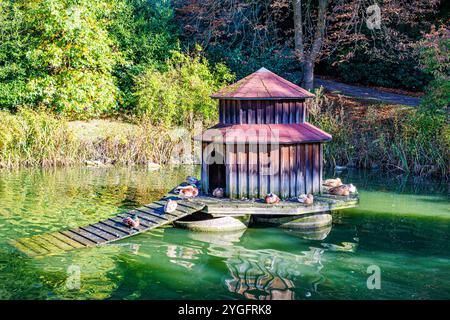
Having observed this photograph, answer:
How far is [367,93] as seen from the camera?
30156 mm

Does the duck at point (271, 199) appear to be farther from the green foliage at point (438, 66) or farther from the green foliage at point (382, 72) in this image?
the green foliage at point (382, 72)

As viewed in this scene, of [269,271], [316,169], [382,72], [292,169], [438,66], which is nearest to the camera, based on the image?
[269,271]

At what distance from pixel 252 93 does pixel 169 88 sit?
12.1 meters

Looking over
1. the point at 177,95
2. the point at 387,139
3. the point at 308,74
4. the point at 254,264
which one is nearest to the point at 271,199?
the point at 254,264

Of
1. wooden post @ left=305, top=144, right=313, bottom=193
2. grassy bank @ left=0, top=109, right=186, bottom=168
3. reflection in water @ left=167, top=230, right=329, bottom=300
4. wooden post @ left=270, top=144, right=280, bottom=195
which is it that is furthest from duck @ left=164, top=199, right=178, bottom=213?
grassy bank @ left=0, top=109, right=186, bottom=168

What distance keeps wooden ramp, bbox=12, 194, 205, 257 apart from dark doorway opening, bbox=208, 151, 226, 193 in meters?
1.15

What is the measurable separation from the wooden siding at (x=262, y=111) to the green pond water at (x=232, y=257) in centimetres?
272

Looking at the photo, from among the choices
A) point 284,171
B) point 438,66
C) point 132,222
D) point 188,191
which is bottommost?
point 132,222

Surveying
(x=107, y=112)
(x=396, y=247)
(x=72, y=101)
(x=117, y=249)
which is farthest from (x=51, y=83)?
(x=396, y=247)

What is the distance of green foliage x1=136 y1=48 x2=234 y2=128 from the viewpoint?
26781mm

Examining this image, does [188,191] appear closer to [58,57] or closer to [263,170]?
[263,170]

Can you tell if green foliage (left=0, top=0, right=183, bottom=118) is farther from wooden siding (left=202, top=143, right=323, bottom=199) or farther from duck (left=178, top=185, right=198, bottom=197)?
wooden siding (left=202, top=143, right=323, bottom=199)

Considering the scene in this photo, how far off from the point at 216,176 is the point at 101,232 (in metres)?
3.57
